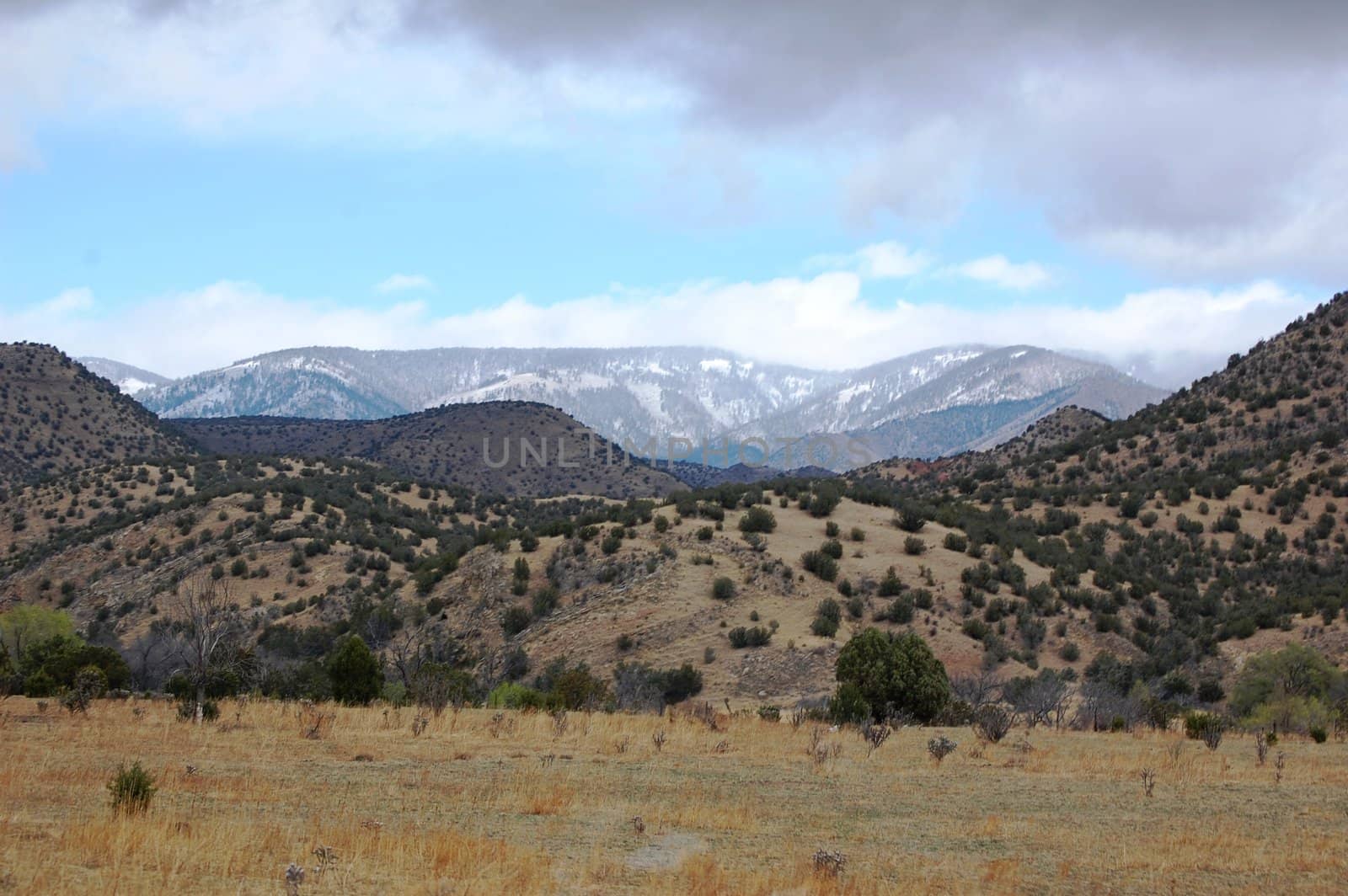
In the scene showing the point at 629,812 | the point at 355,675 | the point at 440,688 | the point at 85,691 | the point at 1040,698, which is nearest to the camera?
the point at 629,812

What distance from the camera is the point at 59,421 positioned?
116188 millimetres

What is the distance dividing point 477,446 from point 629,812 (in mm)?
136727

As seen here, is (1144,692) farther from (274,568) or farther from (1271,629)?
(274,568)

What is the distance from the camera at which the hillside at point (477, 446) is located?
458 feet

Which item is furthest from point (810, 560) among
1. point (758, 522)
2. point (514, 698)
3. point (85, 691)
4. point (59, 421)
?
point (59, 421)

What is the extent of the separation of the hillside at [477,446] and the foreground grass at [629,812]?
11044cm

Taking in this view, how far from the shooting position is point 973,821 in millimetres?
14773

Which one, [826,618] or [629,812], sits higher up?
[826,618]

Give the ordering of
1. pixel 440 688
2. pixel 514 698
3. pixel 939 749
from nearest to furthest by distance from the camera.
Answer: pixel 939 749, pixel 440 688, pixel 514 698

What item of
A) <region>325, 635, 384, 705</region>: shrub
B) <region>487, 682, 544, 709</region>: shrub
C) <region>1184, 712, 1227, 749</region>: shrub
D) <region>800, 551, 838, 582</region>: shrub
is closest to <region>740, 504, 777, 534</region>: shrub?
<region>800, 551, 838, 582</region>: shrub

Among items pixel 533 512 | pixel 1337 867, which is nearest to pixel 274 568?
pixel 533 512

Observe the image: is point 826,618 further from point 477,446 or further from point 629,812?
point 477,446

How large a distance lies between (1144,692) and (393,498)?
209 feet

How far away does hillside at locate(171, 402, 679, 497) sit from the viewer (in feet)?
458
